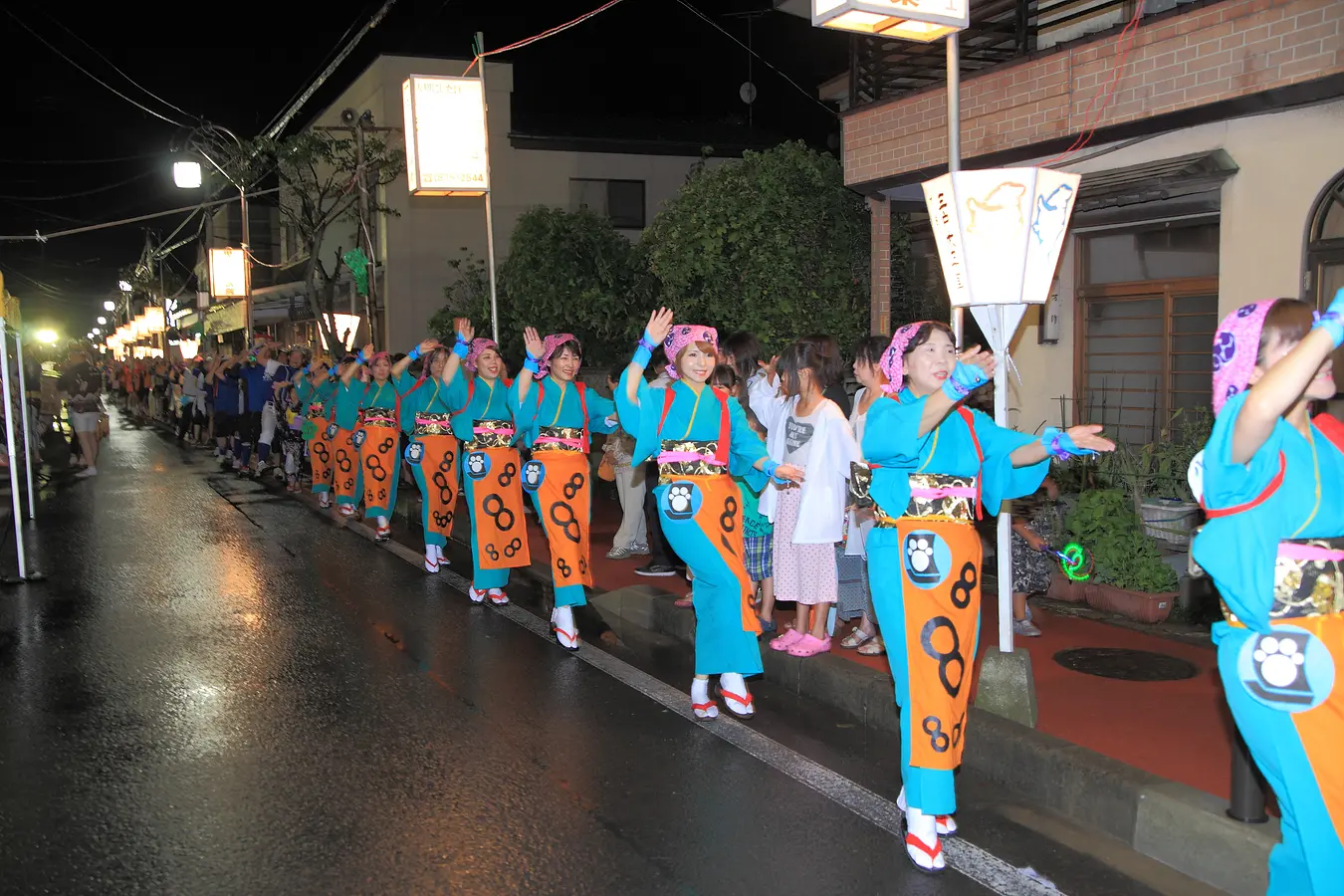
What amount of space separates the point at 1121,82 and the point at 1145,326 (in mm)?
2124

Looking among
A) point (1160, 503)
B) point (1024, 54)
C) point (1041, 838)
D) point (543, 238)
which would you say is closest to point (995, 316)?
point (1041, 838)

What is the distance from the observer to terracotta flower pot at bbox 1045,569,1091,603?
25.4ft

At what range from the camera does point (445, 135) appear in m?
11.9

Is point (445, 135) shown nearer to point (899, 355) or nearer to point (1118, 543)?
point (1118, 543)

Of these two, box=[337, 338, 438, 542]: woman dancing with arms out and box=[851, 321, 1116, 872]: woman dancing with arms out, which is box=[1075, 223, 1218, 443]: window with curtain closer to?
box=[851, 321, 1116, 872]: woman dancing with arms out

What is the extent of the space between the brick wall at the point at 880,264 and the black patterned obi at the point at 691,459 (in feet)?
20.4

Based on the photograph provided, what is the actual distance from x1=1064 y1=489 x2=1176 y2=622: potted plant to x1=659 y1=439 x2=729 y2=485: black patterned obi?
3.22m

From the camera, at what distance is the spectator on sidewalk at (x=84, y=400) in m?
19.0

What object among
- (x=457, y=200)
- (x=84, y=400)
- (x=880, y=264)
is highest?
(x=457, y=200)

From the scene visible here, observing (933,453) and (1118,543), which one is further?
(1118,543)

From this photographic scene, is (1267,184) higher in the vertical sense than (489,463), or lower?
higher

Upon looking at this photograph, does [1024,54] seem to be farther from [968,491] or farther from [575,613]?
[968,491]

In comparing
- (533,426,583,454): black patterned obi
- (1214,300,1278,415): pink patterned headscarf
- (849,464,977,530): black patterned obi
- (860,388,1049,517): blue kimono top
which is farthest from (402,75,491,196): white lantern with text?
(1214,300,1278,415): pink patterned headscarf

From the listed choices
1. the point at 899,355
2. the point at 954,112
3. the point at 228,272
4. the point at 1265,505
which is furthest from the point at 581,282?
the point at 1265,505
